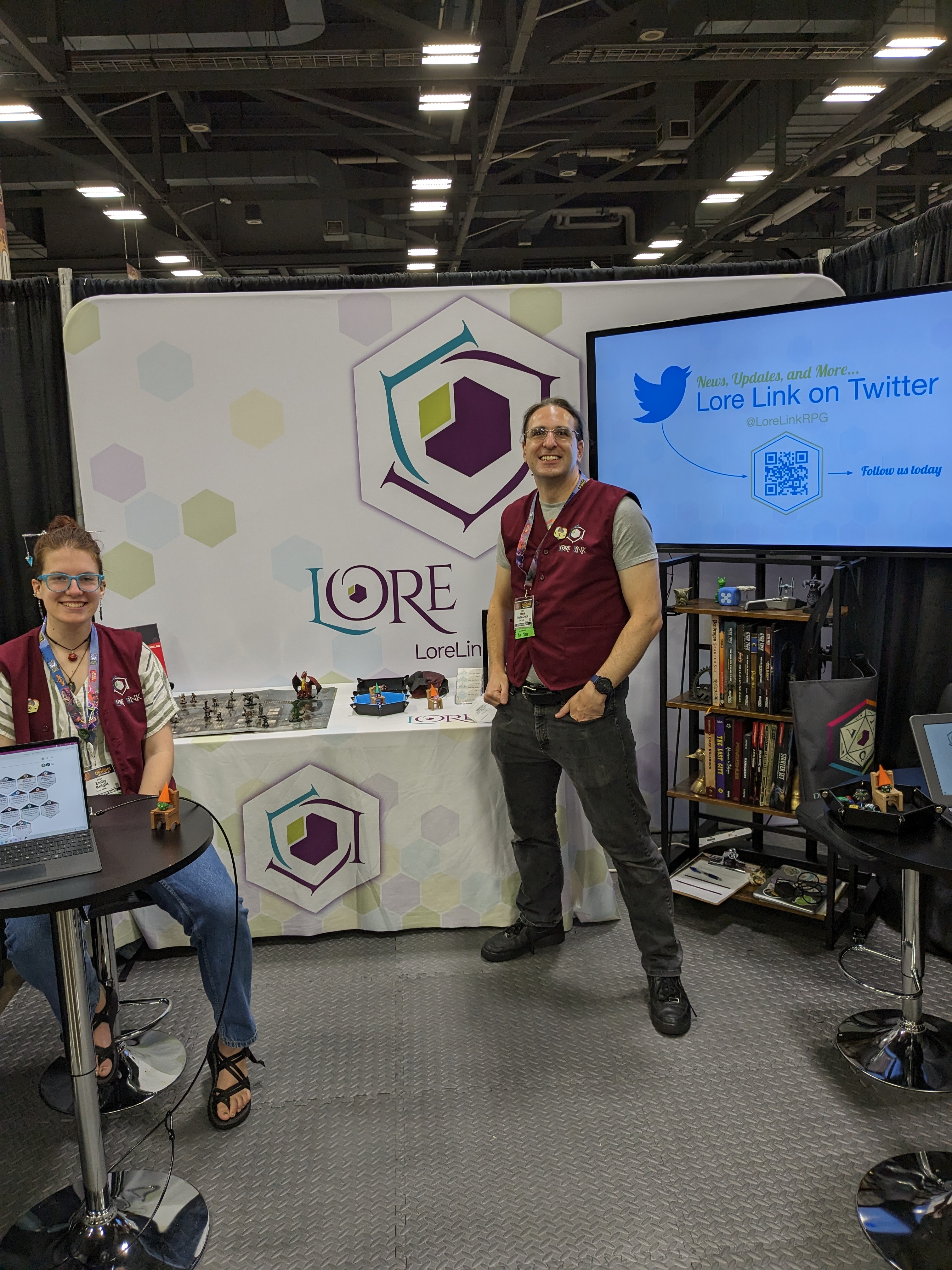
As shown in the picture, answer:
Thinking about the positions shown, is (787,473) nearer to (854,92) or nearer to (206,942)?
(206,942)

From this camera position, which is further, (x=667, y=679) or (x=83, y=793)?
(x=667, y=679)

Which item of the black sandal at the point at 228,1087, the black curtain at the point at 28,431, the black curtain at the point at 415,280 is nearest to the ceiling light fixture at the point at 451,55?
the black curtain at the point at 415,280

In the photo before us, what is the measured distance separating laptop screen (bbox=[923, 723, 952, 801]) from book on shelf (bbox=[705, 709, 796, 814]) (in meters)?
0.83

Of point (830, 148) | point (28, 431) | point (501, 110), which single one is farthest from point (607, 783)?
point (830, 148)

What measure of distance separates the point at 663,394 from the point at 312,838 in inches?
72.9

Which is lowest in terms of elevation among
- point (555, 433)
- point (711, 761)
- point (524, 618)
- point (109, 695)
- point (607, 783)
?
point (711, 761)

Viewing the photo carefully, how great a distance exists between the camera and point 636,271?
121 inches

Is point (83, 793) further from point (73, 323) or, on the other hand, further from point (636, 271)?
point (636, 271)

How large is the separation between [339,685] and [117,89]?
3.05 metres

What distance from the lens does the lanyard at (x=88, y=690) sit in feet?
6.29

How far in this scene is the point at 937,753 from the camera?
5.71ft

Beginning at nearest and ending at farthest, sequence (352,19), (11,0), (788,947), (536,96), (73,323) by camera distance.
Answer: (788,947) → (73,323) → (11,0) → (352,19) → (536,96)

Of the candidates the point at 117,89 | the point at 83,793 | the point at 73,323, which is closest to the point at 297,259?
the point at 117,89

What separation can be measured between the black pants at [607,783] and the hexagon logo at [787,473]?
0.89 metres
